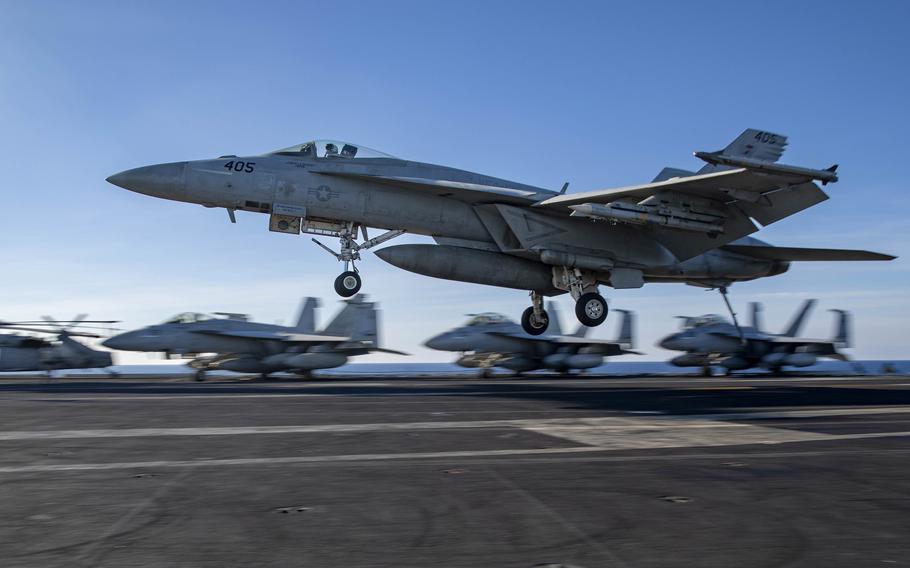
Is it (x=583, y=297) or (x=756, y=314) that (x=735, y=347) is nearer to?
(x=756, y=314)

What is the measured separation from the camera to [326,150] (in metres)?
20.8

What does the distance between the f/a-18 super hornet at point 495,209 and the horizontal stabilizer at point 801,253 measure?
280 cm

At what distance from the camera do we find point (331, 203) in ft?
66.6

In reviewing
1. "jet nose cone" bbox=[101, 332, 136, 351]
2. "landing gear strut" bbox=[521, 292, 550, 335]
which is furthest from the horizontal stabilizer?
"jet nose cone" bbox=[101, 332, 136, 351]

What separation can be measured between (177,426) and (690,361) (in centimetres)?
3989

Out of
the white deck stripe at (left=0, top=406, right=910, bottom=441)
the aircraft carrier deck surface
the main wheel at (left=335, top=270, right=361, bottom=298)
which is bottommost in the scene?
the aircraft carrier deck surface

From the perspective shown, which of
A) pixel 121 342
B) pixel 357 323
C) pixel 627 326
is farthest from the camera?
pixel 627 326

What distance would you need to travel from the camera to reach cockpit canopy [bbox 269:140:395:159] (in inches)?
814

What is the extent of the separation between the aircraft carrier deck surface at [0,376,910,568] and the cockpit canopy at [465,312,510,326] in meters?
30.7

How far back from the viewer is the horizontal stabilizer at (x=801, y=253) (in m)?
24.7

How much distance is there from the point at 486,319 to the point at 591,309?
66.1ft

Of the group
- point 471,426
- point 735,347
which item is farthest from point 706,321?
point 471,426

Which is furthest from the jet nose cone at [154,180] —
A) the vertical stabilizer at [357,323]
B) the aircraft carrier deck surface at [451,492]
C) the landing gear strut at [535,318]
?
the vertical stabilizer at [357,323]

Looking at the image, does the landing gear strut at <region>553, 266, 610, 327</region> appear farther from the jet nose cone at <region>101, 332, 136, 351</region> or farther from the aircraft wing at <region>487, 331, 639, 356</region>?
the jet nose cone at <region>101, 332, 136, 351</region>
